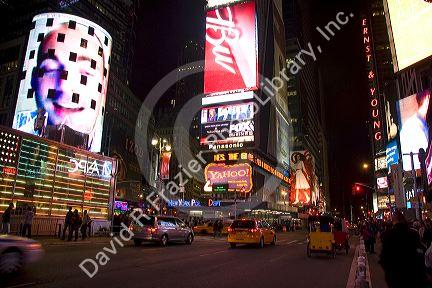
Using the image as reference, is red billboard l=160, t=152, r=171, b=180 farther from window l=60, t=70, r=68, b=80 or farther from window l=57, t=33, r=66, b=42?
window l=57, t=33, r=66, b=42

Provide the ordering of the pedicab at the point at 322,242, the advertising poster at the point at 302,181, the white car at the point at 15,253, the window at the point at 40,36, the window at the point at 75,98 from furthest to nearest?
the advertising poster at the point at 302,181 → the window at the point at 40,36 → the window at the point at 75,98 → the pedicab at the point at 322,242 → the white car at the point at 15,253

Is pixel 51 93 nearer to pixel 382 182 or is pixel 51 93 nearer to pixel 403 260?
pixel 403 260

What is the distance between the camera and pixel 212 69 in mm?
80438

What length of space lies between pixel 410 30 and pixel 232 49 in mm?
52188

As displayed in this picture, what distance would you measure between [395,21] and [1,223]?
3381cm

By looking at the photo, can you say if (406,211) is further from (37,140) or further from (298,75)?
(298,75)

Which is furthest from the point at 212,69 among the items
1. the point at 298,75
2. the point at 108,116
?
the point at 298,75

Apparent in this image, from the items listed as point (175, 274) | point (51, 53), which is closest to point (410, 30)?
point (175, 274)

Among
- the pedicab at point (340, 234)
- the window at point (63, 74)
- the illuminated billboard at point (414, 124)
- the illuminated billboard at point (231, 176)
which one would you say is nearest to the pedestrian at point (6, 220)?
the pedicab at point (340, 234)

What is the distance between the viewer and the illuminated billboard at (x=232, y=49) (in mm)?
76250

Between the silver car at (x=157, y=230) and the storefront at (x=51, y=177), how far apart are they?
294 inches

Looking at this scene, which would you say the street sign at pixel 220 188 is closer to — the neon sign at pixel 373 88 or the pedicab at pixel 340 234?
the neon sign at pixel 373 88

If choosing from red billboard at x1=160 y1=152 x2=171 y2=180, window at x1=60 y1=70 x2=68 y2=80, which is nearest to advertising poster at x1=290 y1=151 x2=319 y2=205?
red billboard at x1=160 y1=152 x2=171 y2=180

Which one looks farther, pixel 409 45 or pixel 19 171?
pixel 409 45
